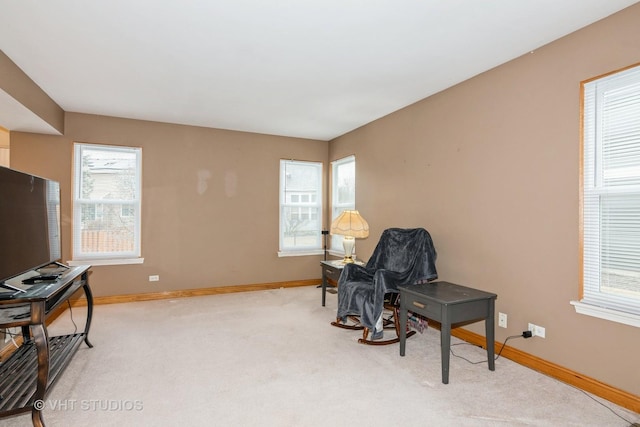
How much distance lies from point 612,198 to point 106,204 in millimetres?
5370

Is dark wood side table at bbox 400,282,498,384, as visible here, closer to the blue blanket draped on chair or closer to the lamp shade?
the blue blanket draped on chair

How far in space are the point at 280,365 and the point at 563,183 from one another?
8.45ft

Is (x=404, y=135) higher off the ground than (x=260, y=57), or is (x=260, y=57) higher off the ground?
(x=260, y=57)

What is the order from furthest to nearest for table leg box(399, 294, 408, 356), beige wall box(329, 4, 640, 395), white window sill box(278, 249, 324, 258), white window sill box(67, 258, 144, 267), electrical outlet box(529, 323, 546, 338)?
white window sill box(278, 249, 324, 258)
white window sill box(67, 258, 144, 267)
table leg box(399, 294, 408, 356)
electrical outlet box(529, 323, 546, 338)
beige wall box(329, 4, 640, 395)

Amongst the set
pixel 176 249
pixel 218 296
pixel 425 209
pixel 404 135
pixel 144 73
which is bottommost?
pixel 218 296

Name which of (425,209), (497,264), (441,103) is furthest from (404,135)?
(497,264)

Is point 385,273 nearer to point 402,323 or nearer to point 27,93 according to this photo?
point 402,323

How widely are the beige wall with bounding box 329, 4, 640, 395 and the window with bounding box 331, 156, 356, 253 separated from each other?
1.51 metres

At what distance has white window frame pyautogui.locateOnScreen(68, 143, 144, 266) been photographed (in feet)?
14.1

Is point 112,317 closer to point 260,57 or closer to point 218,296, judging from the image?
point 218,296

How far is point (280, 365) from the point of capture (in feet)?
8.69

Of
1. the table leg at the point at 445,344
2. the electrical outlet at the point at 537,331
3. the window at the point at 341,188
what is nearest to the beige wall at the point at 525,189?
the electrical outlet at the point at 537,331

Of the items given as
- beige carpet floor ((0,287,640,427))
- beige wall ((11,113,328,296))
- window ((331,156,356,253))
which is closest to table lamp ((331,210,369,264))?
window ((331,156,356,253))

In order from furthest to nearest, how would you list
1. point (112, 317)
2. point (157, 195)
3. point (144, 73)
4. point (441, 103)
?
point (157, 195) → point (112, 317) → point (441, 103) → point (144, 73)
